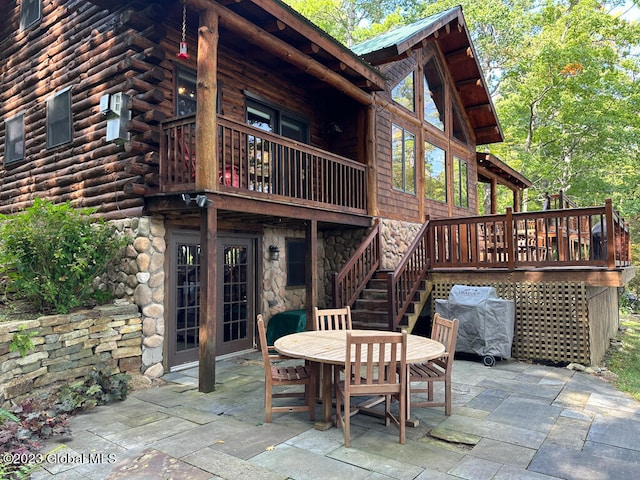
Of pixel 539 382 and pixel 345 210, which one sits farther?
pixel 345 210

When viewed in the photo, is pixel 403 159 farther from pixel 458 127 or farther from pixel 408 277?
pixel 458 127

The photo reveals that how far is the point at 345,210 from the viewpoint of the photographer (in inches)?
308

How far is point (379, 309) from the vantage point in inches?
289

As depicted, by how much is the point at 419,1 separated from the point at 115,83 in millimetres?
22578

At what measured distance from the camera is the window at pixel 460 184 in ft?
41.0

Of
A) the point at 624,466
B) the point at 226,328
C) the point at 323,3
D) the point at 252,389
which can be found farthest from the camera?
the point at 323,3

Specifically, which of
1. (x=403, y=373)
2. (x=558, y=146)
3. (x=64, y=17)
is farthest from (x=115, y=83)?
(x=558, y=146)

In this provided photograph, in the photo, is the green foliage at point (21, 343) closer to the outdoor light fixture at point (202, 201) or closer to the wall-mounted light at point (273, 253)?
the outdoor light fixture at point (202, 201)

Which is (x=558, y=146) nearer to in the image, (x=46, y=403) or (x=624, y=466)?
(x=624, y=466)

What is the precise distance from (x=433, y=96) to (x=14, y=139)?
980 cm

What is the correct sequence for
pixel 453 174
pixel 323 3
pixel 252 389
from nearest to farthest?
pixel 252 389 < pixel 453 174 < pixel 323 3

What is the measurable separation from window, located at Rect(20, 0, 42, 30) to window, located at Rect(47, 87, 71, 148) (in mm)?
1973

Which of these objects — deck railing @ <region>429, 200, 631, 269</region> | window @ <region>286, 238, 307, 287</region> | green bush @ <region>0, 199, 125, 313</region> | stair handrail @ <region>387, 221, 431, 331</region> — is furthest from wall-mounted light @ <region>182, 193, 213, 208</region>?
deck railing @ <region>429, 200, 631, 269</region>

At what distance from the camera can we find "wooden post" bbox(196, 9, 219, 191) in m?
5.19
